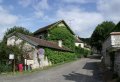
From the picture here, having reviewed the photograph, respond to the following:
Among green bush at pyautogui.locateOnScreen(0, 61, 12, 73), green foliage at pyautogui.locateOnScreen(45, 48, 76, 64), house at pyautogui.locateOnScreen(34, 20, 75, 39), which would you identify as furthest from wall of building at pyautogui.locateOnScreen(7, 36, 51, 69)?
house at pyautogui.locateOnScreen(34, 20, 75, 39)

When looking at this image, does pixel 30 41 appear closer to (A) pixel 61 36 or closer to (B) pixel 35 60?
(B) pixel 35 60

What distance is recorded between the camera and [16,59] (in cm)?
3155

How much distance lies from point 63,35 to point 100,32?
2375 cm

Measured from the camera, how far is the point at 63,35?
52.8 meters

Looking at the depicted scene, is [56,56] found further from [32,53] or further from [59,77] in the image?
[59,77]

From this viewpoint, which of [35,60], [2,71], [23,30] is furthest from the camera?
[23,30]

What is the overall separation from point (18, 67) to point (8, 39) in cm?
797

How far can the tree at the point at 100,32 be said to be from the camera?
Result: 7319 cm

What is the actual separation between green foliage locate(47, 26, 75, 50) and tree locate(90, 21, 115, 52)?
→ 2021 cm

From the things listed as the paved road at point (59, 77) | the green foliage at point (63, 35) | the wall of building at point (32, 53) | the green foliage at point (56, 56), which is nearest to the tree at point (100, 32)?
the green foliage at point (63, 35)

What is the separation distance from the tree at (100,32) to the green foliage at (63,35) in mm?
20213

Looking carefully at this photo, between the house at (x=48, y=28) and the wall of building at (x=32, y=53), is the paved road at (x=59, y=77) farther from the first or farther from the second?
the house at (x=48, y=28)

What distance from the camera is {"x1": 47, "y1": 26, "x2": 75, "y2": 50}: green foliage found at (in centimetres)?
5074

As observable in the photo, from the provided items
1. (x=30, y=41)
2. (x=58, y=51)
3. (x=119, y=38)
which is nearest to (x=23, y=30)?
(x=58, y=51)
